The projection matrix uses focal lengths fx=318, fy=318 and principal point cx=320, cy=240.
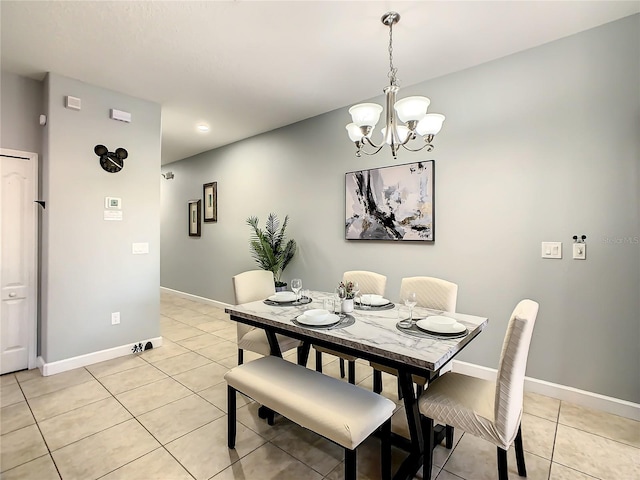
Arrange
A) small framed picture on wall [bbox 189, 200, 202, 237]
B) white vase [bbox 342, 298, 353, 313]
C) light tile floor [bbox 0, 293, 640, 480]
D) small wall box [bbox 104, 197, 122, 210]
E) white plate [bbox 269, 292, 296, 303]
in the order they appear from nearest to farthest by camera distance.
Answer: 1. light tile floor [bbox 0, 293, 640, 480]
2. white vase [bbox 342, 298, 353, 313]
3. white plate [bbox 269, 292, 296, 303]
4. small wall box [bbox 104, 197, 122, 210]
5. small framed picture on wall [bbox 189, 200, 202, 237]

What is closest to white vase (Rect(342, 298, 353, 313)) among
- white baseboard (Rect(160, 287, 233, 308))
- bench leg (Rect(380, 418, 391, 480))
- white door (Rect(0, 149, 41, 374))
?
bench leg (Rect(380, 418, 391, 480))

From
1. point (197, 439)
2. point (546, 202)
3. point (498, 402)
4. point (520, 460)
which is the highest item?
point (546, 202)

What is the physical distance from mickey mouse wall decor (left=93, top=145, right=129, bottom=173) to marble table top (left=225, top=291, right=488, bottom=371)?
228cm

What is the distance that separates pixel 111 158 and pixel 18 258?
1.27 m

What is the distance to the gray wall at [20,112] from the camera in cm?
298

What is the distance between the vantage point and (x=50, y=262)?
2951 mm

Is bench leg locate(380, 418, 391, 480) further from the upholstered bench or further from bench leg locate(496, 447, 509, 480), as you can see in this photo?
bench leg locate(496, 447, 509, 480)

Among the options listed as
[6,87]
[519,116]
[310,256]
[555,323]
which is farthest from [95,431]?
[519,116]

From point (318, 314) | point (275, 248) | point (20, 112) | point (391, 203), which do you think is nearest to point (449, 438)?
point (318, 314)

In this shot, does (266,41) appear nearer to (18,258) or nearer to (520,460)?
(18,258)

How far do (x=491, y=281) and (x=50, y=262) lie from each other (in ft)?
13.2

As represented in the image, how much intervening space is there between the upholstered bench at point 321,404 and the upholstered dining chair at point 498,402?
0.24 m

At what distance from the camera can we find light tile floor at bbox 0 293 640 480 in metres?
1.76

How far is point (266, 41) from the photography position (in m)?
2.49
